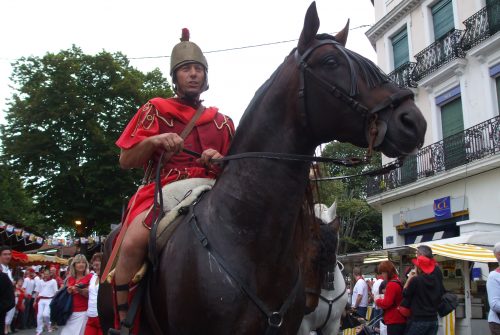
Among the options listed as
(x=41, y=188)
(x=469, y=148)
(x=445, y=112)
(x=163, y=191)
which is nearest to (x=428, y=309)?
(x=163, y=191)

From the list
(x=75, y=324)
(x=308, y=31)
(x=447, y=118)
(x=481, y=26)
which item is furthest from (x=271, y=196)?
(x=447, y=118)

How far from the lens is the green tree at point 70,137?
3044 centimetres

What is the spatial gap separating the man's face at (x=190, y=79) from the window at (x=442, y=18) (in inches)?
769

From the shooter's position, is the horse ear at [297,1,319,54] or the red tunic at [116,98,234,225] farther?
the red tunic at [116,98,234,225]

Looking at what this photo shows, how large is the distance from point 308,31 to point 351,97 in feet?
1.68

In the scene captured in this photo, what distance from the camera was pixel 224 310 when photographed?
8.93 feet

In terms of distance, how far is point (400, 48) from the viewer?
24844 millimetres

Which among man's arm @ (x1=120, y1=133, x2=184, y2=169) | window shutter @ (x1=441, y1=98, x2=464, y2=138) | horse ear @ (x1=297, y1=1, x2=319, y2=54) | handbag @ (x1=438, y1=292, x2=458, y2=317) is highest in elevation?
window shutter @ (x1=441, y1=98, x2=464, y2=138)

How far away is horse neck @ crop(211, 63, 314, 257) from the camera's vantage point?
9.46 feet

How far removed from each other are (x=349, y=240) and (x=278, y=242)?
141 ft

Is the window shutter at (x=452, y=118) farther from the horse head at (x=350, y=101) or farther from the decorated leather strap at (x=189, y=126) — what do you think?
the horse head at (x=350, y=101)

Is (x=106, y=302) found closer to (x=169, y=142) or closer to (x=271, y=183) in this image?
(x=169, y=142)

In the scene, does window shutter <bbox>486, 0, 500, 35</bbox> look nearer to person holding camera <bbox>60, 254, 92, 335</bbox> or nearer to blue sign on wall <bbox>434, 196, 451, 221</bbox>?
blue sign on wall <bbox>434, 196, 451, 221</bbox>

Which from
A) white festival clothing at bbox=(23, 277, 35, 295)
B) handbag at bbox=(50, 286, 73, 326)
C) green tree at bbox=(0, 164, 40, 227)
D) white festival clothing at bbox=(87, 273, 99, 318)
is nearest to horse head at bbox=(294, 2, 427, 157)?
white festival clothing at bbox=(87, 273, 99, 318)
